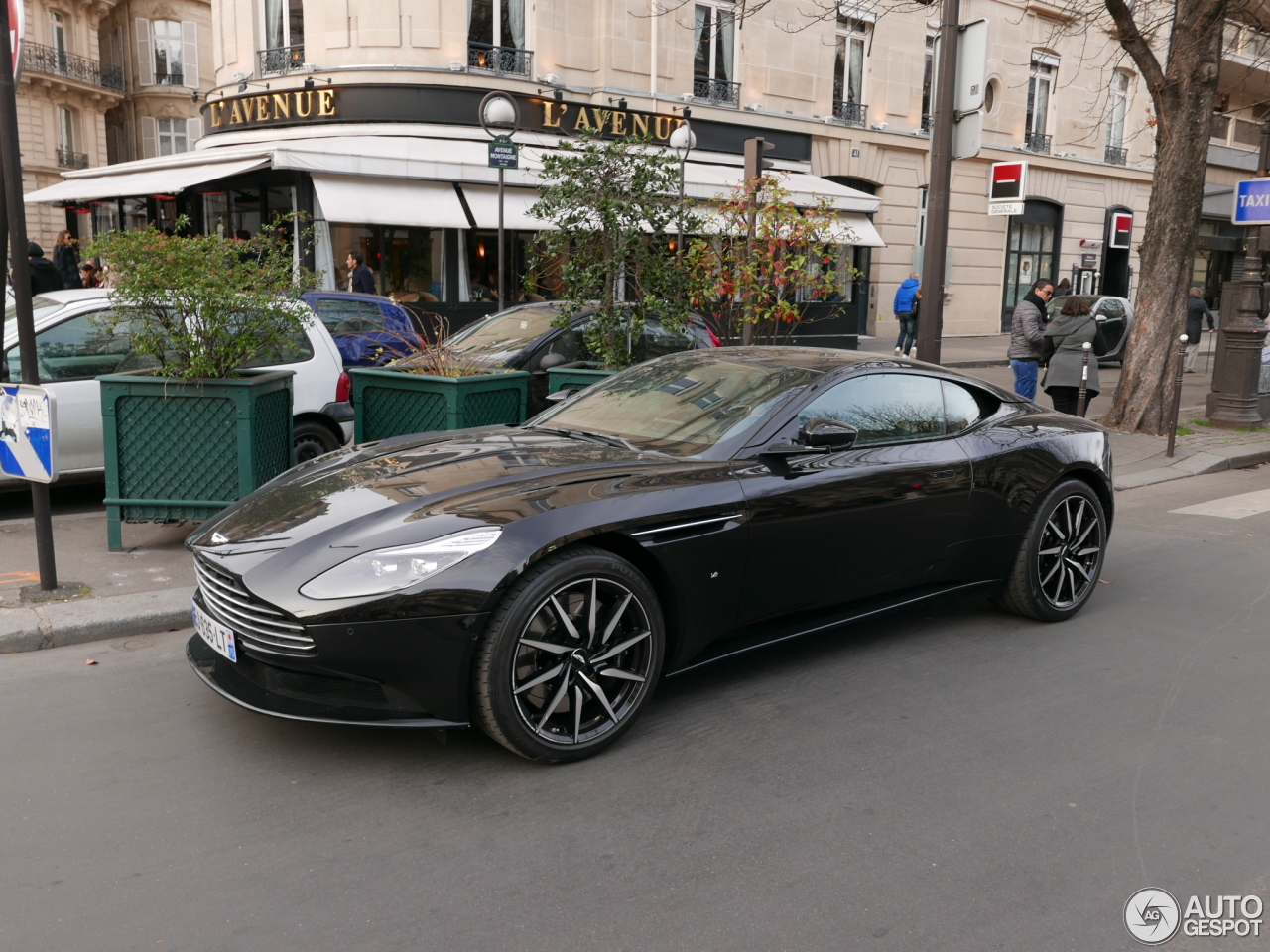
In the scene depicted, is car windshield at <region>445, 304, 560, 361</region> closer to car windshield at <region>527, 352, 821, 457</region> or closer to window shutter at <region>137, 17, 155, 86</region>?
car windshield at <region>527, 352, 821, 457</region>

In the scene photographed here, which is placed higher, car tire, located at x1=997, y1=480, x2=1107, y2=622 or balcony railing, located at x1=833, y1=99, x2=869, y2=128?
balcony railing, located at x1=833, y1=99, x2=869, y2=128

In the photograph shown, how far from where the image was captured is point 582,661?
3799 millimetres

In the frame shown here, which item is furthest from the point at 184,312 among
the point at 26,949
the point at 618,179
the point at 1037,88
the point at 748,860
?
the point at 1037,88

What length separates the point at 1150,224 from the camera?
40.8 feet

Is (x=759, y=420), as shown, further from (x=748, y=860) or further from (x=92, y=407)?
(x=92, y=407)

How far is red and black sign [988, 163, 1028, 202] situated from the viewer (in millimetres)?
12539

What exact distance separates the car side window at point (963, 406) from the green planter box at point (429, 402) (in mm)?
3006

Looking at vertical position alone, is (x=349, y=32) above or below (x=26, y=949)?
above

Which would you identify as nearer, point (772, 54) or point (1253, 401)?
point (1253, 401)

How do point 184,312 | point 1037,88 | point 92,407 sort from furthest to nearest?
point 1037,88
point 92,407
point 184,312

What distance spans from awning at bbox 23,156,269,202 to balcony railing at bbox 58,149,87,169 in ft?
67.6

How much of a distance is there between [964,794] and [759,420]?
171 cm

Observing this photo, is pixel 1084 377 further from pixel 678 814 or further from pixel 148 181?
pixel 148 181

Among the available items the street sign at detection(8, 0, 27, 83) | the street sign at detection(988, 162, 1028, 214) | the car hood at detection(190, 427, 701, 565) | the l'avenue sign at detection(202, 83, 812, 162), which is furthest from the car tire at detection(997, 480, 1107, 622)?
the l'avenue sign at detection(202, 83, 812, 162)
